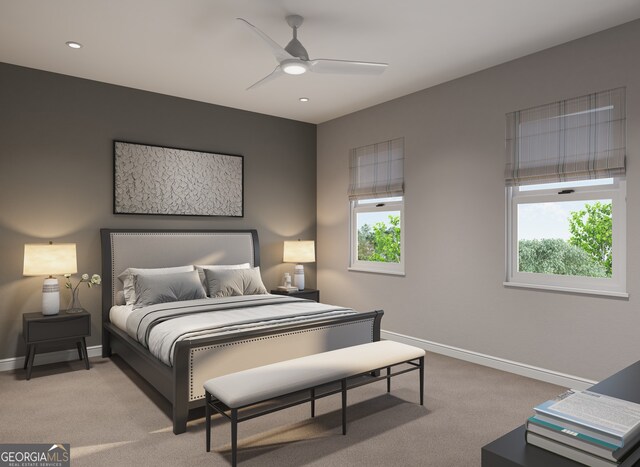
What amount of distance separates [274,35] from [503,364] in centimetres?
337

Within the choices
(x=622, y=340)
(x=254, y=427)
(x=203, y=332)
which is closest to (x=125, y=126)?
(x=203, y=332)

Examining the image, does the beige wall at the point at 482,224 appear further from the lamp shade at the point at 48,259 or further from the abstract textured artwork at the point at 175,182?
the lamp shade at the point at 48,259

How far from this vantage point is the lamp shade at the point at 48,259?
147 inches

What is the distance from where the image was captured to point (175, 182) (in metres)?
4.79

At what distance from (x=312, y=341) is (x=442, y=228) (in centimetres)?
191

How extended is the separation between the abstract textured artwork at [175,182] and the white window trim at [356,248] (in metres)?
1.40

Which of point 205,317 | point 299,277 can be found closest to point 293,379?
point 205,317

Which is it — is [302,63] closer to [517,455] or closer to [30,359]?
[517,455]

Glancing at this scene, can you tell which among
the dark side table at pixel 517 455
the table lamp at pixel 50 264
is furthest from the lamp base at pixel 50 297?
the dark side table at pixel 517 455

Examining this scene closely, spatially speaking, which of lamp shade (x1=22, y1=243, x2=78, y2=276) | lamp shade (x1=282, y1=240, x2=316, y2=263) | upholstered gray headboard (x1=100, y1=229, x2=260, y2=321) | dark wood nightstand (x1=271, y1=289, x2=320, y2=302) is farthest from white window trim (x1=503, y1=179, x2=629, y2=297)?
lamp shade (x1=22, y1=243, x2=78, y2=276)

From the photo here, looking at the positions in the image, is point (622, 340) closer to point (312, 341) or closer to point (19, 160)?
point (312, 341)

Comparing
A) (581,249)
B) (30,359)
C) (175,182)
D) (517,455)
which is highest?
(175,182)

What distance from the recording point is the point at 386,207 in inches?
201

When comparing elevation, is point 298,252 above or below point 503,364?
above
